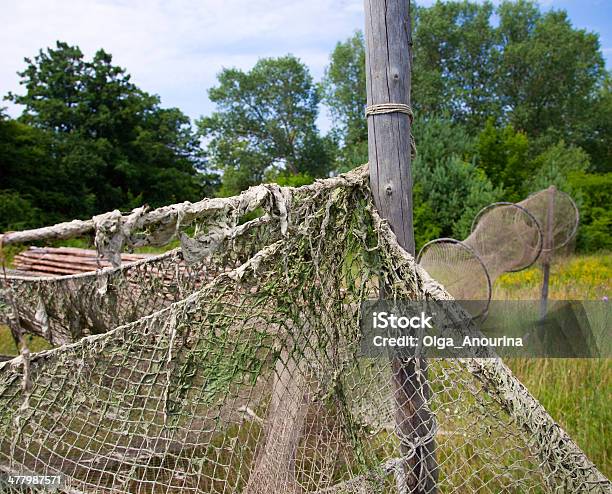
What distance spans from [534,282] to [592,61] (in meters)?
23.7

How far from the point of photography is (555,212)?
6.39 metres

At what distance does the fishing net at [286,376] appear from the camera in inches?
63.2

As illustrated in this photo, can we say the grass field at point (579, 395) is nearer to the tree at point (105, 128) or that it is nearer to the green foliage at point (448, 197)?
the green foliage at point (448, 197)

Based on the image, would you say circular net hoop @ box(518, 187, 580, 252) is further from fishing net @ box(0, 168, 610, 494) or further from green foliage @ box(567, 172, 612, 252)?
green foliage @ box(567, 172, 612, 252)

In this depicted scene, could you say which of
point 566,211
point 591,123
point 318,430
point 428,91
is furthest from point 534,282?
point 591,123

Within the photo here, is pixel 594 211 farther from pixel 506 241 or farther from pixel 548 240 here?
pixel 506 241

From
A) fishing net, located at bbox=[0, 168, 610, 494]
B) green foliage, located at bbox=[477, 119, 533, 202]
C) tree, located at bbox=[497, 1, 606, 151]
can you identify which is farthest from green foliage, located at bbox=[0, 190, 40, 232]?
tree, located at bbox=[497, 1, 606, 151]

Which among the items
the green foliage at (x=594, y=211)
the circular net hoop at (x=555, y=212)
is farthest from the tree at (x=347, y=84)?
the circular net hoop at (x=555, y=212)

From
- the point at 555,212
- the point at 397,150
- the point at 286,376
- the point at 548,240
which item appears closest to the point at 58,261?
the point at 286,376

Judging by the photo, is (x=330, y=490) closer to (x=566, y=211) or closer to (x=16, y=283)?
(x=16, y=283)

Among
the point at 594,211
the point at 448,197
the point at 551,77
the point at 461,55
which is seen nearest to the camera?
the point at 448,197

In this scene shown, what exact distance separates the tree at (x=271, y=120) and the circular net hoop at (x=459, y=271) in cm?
2445

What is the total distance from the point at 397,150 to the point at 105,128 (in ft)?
72.7

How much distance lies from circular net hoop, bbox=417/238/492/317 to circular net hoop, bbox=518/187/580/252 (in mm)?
1478
